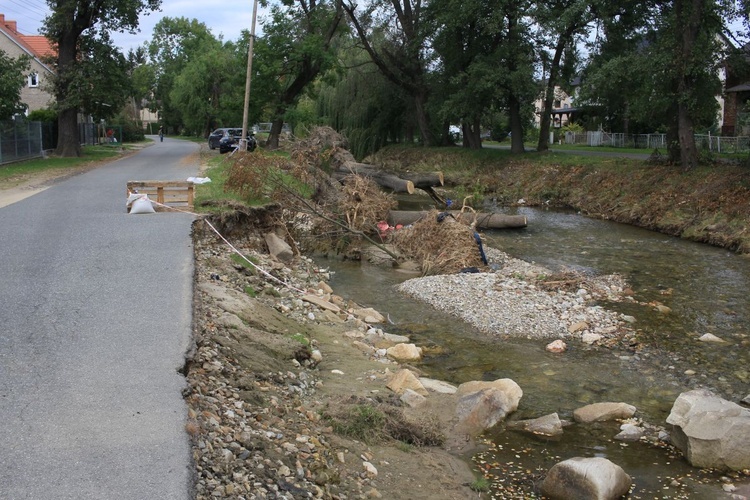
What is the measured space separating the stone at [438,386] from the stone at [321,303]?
3.62 meters

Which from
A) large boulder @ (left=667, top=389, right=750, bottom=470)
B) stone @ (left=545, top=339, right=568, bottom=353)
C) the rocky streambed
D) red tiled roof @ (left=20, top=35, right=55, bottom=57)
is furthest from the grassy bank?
red tiled roof @ (left=20, top=35, right=55, bottom=57)

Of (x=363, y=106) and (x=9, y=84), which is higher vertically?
(x=363, y=106)

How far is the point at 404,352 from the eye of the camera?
11211 millimetres

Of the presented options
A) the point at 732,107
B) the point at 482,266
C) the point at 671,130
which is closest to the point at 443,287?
the point at 482,266

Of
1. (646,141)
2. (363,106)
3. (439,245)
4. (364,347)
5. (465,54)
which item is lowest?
(364,347)

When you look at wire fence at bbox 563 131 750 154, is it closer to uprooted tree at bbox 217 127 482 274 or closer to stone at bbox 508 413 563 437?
uprooted tree at bbox 217 127 482 274

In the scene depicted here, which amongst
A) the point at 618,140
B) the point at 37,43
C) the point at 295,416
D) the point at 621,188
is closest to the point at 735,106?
the point at 618,140

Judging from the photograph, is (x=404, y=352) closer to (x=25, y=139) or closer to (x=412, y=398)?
(x=412, y=398)

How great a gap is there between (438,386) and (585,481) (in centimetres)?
Result: 310

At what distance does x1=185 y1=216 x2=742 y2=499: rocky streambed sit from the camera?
614 centimetres

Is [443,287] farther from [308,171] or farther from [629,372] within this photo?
[308,171]

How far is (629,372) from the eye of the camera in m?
10.6

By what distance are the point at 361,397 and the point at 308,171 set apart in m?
14.2

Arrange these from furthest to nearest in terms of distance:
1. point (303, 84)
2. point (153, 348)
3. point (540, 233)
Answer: point (303, 84) < point (540, 233) < point (153, 348)
